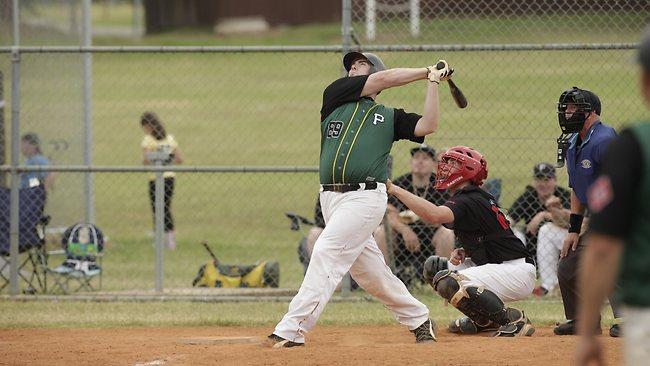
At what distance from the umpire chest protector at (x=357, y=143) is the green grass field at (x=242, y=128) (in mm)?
2209

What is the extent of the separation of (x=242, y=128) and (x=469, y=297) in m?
16.9

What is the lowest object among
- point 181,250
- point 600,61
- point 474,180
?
point 181,250

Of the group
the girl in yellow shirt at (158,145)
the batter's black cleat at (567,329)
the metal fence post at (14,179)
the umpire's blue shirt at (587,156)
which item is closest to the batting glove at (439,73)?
the umpire's blue shirt at (587,156)

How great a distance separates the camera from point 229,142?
2341 cm

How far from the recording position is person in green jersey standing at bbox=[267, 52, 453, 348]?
23.6 ft

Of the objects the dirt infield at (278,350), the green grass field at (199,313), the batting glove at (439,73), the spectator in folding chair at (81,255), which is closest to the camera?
the dirt infield at (278,350)

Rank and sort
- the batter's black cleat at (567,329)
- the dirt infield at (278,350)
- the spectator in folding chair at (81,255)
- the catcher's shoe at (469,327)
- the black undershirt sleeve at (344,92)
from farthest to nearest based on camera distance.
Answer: the spectator in folding chair at (81,255) → the catcher's shoe at (469,327) → the batter's black cleat at (567,329) → the black undershirt sleeve at (344,92) → the dirt infield at (278,350)

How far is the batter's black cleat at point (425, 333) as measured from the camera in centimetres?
760

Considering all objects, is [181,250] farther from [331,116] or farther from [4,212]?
[331,116]

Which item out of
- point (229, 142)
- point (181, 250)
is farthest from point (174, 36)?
point (181, 250)

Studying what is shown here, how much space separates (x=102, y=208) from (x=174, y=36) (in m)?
15.8

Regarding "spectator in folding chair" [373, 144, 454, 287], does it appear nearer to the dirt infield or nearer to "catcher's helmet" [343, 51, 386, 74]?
the dirt infield

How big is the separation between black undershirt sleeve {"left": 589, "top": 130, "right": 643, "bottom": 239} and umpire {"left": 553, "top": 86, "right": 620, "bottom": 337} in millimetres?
3905

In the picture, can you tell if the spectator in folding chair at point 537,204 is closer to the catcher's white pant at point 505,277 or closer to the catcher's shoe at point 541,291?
the catcher's shoe at point 541,291
